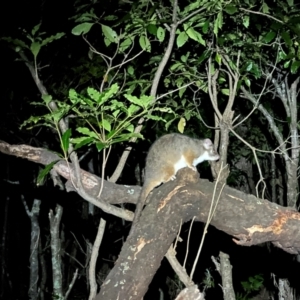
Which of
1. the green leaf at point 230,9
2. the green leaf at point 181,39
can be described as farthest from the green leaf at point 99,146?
the green leaf at point 230,9

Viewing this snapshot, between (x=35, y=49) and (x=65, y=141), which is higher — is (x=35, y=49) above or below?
above

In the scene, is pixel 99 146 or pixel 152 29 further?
pixel 152 29

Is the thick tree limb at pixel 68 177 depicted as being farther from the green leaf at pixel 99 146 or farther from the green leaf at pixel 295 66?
Result: the green leaf at pixel 295 66

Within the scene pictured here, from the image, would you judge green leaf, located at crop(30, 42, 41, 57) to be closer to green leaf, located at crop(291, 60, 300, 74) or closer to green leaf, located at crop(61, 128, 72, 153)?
green leaf, located at crop(61, 128, 72, 153)

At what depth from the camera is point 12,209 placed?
1428cm

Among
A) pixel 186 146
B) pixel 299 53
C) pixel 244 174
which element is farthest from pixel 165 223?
pixel 244 174

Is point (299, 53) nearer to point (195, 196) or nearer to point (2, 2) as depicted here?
point (195, 196)

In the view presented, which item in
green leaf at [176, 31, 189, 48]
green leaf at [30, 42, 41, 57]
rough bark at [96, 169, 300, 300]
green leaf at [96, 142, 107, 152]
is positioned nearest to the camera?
green leaf at [96, 142, 107, 152]

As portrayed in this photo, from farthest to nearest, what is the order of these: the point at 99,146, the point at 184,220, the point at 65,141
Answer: the point at 184,220 → the point at 65,141 → the point at 99,146

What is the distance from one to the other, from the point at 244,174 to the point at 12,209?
8.94 m

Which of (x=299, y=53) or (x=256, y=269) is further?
(x=256, y=269)

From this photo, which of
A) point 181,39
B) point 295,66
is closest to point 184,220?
point 181,39

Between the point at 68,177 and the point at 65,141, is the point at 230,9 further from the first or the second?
the point at 68,177

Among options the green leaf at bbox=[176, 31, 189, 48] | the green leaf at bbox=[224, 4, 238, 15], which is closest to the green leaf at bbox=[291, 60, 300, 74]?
the green leaf at bbox=[224, 4, 238, 15]
